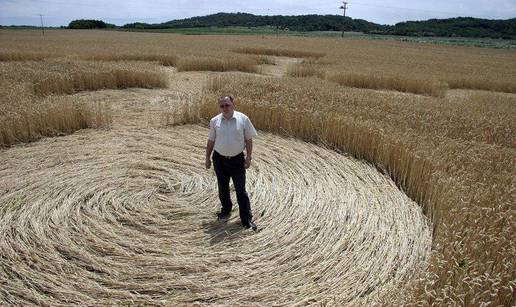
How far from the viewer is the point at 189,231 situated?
13.2 feet

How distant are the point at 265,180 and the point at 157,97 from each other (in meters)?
6.22

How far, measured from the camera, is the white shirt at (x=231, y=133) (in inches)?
148

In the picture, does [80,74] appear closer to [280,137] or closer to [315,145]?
[280,137]

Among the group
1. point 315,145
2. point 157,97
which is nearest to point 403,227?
point 315,145

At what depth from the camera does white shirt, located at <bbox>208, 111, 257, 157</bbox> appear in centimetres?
375

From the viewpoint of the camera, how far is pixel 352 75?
14.5m

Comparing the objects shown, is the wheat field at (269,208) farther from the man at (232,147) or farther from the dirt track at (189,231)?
the man at (232,147)

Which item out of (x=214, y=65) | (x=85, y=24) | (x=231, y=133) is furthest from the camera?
(x=85, y=24)

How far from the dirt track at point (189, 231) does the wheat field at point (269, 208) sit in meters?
0.02

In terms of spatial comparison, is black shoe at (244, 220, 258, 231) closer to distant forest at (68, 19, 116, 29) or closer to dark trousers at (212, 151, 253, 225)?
dark trousers at (212, 151, 253, 225)

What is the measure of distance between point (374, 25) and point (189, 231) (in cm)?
14414

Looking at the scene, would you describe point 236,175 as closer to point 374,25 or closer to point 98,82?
point 98,82

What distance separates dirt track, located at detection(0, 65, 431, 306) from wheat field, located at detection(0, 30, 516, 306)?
17mm

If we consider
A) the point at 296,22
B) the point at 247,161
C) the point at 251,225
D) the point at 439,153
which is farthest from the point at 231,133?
the point at 296,22
